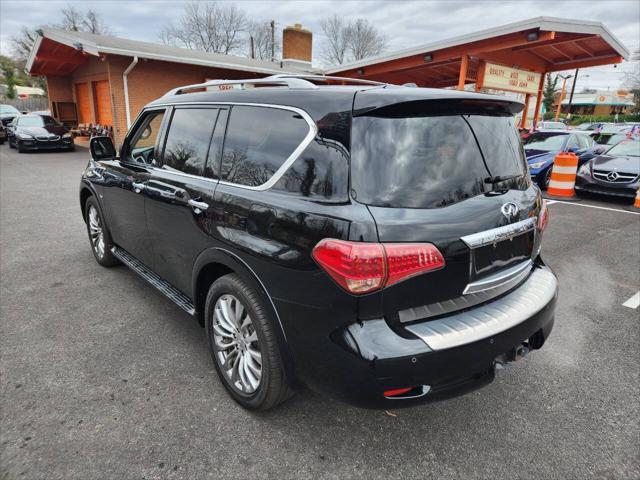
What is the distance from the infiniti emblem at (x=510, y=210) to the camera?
2168 millimetres

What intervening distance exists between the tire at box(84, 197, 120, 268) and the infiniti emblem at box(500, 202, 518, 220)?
378cm

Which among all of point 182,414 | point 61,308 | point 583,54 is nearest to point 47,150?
point 61,308

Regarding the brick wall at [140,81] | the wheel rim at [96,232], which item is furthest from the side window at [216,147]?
the brick wall at [140,81]

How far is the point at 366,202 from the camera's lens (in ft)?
6.10

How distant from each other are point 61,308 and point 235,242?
2.37 m

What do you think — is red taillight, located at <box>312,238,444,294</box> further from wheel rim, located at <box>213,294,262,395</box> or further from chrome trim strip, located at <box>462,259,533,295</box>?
wheel rim, located at <box>213,294,262,395</box>

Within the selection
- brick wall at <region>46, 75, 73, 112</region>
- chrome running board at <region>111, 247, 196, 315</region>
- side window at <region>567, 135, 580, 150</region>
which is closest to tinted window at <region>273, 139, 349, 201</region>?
chrome running board at <region>111, 247, 196, 315</region>

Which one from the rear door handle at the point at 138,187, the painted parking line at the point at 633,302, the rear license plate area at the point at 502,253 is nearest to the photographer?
the rear license plate area at the point at 502,253

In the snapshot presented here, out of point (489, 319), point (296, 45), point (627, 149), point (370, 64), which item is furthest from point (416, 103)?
point (296, 45)

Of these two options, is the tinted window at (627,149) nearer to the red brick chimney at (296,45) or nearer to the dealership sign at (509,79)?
the dealership sign at (509,79)

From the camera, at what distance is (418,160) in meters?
1.97

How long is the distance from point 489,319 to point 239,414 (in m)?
1.51

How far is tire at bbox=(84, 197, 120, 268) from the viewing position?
4359mm

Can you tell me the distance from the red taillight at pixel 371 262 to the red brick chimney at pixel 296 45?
24763 mm
